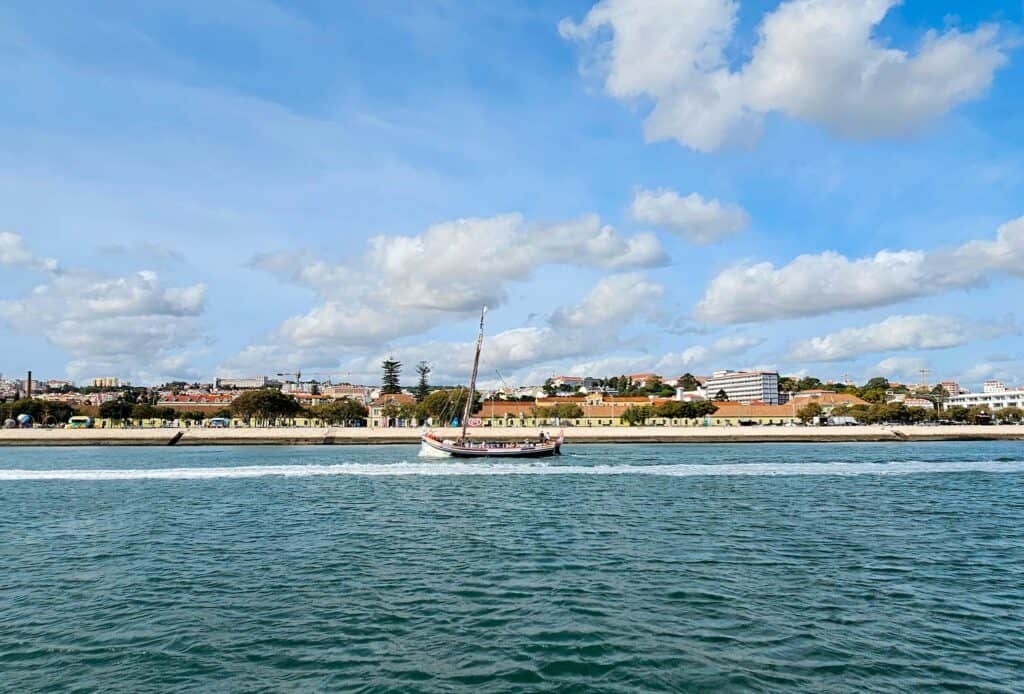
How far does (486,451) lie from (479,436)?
29.2 metres

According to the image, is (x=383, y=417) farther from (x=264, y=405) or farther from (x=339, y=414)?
(x=264, y=405)

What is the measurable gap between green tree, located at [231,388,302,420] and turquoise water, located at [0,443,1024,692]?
81.2m

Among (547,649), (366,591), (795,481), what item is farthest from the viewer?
(795,481)

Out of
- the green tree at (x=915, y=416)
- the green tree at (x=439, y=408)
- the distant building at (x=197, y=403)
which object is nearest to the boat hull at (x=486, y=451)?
the green tree at (x=439, y=408)

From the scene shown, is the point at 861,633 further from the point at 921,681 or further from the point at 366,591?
the point at 366,591

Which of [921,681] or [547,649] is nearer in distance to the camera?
[921,681]

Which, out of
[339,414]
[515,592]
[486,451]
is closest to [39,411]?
[339,414]

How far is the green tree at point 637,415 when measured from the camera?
4892 inches

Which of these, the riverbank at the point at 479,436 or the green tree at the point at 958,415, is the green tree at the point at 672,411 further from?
the green tree at the point at 958,415

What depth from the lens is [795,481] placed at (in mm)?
38500

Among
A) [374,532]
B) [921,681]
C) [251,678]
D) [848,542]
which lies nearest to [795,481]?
[848,542]

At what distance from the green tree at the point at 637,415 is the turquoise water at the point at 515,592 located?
301 ft

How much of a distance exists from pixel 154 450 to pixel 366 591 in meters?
69.1

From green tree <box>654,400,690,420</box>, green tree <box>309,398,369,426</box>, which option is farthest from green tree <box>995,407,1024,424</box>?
green tree <box>309,398,369,426</box>
